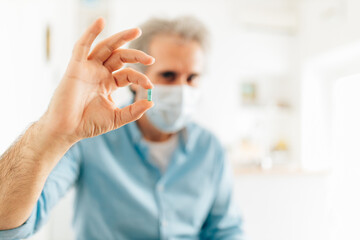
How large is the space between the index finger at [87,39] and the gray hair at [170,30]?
374 mm

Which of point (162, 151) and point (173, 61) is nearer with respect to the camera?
point (173, 61)

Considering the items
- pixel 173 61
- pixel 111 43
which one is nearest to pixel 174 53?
pixel 173 61

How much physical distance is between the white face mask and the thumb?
10.9 inches

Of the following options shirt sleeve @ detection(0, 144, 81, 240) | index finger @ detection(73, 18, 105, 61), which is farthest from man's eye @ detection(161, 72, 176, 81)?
index finger @ detection(73, 18, 105, 61)

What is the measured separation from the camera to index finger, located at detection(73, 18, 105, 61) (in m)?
0.37

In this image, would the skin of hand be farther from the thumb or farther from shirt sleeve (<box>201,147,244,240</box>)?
shirt sleeve (<box>201,147,244,240</box>)

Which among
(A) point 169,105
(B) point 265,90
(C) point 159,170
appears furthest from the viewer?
(B) point 265,90

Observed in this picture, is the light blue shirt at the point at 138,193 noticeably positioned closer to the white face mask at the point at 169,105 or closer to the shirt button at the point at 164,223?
the shirt button at the point at 164,223

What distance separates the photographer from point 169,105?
69 cm

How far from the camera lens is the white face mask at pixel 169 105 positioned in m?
0.69

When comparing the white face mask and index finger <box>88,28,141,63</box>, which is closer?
index finger <box>88,28,141,63</box>

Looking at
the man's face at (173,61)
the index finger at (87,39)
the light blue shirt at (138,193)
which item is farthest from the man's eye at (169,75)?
the index finger at (87,39)

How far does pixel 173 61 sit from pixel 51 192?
15.4 inches

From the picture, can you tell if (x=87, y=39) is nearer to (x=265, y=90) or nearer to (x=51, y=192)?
(x=51, y=192)
